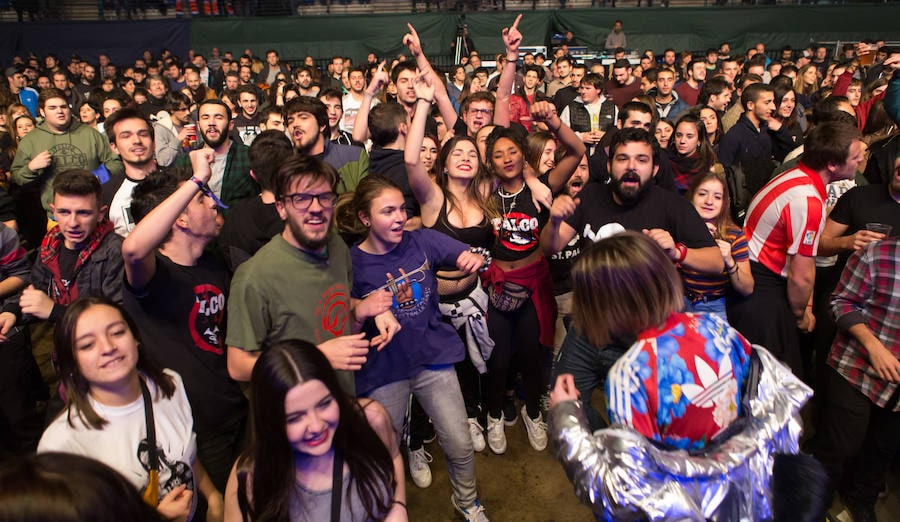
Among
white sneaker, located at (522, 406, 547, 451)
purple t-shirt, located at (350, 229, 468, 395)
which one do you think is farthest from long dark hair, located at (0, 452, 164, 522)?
white sneaker, located at (522, 406, 547, 451)

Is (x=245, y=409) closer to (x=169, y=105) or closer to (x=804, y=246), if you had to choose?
(x=804, y=246)

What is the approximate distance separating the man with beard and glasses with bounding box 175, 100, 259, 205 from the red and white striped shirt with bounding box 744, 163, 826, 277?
3.36 metres

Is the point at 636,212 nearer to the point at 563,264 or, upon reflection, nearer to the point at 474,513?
the point at 563,264

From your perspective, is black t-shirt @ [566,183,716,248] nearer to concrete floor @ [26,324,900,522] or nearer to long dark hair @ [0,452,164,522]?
concrete floor @ [26,324,900,522]

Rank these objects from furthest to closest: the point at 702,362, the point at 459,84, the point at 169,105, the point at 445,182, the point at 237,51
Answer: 1. the point at 237,51
2. the point at 459,84
3. the point at 169,105
4. the point at 445,182
5. the point at 702,362

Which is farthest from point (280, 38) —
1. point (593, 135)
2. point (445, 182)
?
point (445, 182)

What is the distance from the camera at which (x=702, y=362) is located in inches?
66.2

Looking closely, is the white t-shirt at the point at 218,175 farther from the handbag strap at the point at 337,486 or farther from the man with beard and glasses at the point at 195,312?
the handbag strap at the point at 337,486

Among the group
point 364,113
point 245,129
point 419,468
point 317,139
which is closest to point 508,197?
point 317,139

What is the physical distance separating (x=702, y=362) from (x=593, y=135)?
4073 millimetres

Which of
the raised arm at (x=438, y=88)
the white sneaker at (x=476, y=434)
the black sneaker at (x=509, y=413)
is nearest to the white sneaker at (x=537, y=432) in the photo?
the black sneaker at (x=509, y=413)

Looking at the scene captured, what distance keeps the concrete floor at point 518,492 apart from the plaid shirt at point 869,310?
0.81 metres

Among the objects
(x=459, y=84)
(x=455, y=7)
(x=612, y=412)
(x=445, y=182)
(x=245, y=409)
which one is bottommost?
(x=245, y=409)

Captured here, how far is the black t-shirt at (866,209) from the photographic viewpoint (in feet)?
9.46
